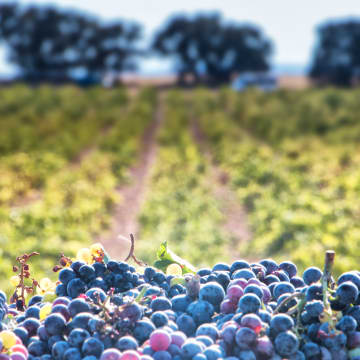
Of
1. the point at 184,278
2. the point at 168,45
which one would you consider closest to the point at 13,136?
the point at 184,278

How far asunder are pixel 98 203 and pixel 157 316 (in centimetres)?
773

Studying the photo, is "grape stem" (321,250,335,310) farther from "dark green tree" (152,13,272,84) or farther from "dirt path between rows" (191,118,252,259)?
"dark green tree" (152,13,272,84)

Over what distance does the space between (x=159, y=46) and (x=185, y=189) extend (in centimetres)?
4163

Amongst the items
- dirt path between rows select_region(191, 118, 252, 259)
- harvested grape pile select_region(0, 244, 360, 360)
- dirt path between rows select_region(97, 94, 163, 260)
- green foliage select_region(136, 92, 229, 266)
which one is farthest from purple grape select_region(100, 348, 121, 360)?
dirt path between rows select_region(191, 118, 252, 259)

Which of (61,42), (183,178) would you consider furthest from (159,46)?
(183,178)

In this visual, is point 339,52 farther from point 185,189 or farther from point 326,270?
point 326,270

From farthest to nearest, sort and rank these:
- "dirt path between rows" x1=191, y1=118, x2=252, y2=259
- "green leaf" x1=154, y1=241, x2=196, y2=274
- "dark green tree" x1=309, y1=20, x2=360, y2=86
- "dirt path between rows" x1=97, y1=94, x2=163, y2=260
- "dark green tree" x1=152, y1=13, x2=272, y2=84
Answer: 1. "dark green tree" x1=152, y1=13, x2=272, y2=84
2. "dark green tree" x1=309, y1=20, x2=360, y2=86
3. "dirt path between rows" x1=191, y1=118, x2=252, y2=259
4. "dirt path between rows" x1=97, y1=94, x2=163, y2=260
5. "green leaf" x1=154, y1=241, x2=196, y2=274

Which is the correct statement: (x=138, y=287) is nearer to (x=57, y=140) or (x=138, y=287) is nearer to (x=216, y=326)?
(x=216, y=326)

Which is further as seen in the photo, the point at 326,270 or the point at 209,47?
the point at 209,47

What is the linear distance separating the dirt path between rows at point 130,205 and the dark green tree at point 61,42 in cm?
3454

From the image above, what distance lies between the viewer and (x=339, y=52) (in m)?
47.6

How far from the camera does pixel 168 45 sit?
49500 mm

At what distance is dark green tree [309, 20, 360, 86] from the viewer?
46500 millimetres

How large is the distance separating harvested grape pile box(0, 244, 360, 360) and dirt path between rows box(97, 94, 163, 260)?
3442 mm
